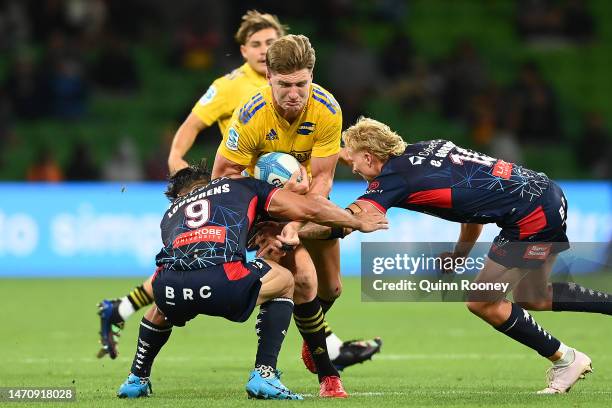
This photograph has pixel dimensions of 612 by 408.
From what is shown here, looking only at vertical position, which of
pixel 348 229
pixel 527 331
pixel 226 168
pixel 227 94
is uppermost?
pixel 227 94

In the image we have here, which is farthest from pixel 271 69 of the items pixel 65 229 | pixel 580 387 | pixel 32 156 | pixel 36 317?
pixel 32 156

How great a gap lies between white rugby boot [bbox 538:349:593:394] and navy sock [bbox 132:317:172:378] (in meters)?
2.29

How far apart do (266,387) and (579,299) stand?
81.9 inches

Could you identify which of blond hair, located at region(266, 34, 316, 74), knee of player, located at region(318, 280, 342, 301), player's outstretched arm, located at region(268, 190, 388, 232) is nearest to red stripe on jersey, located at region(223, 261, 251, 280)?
player's outstretched arm, located at region(268, 190, 388, 232)

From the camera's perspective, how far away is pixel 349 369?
940 centimetres

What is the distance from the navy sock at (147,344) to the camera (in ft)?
23.5

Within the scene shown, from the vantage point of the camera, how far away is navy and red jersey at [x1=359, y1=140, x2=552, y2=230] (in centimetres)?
721

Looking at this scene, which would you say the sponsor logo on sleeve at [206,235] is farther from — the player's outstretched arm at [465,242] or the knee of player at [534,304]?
the knee of player at [534,304]

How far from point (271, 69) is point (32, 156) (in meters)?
12.3

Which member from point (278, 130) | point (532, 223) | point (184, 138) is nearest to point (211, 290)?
point (278, 130)

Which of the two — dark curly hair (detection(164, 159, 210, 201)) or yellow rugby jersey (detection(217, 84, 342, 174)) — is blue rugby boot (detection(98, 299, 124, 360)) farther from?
yellow rugby jersey (detection(217, 84, 342, 174))

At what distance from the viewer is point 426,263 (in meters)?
7.87

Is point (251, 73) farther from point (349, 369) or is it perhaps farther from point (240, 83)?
point (349, 369)

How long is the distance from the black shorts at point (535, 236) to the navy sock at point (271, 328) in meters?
1.41
